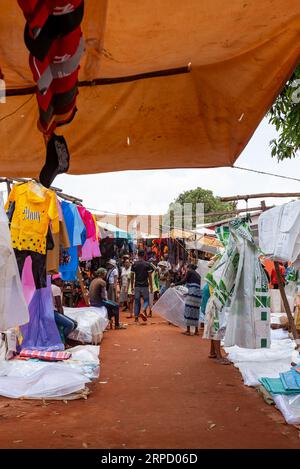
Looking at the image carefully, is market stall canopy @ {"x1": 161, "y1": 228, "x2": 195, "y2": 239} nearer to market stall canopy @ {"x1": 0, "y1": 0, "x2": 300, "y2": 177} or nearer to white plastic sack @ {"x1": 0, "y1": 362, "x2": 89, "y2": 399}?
white plastic sack @ {"x1": 0, "y1": 362, "x2": 89, "y2": 399}

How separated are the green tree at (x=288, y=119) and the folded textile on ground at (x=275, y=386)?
259 centimetres

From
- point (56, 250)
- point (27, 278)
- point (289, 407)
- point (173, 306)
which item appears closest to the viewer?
point (289, 407)

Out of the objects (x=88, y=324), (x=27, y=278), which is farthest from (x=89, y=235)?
(x=27, y=278)

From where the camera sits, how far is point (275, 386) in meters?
5.53

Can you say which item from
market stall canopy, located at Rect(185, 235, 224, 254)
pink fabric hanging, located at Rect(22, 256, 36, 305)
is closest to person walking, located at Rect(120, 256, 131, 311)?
market stall canopy, located at Rect(185, 235, 224, 254)

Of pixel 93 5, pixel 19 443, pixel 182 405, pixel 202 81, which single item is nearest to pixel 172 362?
pixel 182 405

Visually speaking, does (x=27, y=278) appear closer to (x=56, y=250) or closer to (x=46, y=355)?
(x=56, y=250)

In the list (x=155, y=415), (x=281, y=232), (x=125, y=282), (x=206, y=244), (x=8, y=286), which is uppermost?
(x=206, y=244)

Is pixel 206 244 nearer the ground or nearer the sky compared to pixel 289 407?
nearer the sky

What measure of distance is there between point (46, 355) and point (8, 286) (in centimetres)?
412

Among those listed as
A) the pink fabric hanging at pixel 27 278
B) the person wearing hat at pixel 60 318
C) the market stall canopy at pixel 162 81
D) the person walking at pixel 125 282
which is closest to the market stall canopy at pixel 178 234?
the person walking at pixel 125 282

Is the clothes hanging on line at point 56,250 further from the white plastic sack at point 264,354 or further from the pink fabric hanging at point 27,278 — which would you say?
the white plastic sack at point 264,354

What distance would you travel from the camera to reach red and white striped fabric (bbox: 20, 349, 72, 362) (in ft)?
22.6

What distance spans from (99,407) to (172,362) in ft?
9.67
